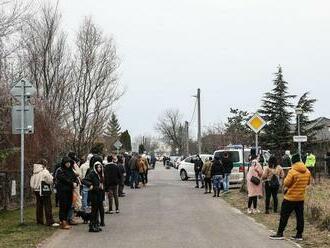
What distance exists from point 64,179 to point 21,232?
1.65 m

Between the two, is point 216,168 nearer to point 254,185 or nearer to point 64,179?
point 254,185

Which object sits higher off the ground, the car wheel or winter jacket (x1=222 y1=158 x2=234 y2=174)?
winter jacket (x1=222 y1=158 x2=234 y2=174)

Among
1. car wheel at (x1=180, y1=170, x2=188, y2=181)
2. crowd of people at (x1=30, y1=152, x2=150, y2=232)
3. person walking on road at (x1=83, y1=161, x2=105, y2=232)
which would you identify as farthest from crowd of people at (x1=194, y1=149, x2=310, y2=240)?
car wheel at (x1=180, y1=170, x2=188, y2=181)

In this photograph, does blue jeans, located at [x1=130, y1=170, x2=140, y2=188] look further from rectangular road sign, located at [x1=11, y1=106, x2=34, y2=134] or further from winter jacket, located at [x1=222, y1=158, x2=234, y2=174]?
rectangular road sign, located at [x1=11, y1=106, x2=34, y2=134]

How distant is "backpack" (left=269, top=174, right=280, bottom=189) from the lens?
57.1 ft

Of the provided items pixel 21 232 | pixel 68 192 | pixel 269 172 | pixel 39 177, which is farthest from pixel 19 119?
pixel 269 172

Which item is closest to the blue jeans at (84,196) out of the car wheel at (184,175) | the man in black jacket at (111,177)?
the man in black jacket at (111,177)

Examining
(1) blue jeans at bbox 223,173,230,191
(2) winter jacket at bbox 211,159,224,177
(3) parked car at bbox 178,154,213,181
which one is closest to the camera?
(2) winter jacket at bbox 211,159,224,177

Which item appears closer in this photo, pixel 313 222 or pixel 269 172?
pixel 313 222

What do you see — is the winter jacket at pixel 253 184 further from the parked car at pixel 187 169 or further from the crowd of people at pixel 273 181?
the parked car at pixel 187 169

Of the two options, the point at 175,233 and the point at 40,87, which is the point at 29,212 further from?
the point at 40,87

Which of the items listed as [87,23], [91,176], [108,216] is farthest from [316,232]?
[87,23]

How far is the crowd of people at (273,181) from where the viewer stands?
1242 cm

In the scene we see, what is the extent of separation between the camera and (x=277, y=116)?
51062 millimetres
